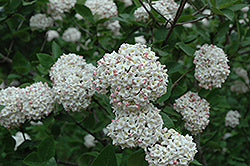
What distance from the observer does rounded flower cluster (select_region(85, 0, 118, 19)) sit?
2926 mm

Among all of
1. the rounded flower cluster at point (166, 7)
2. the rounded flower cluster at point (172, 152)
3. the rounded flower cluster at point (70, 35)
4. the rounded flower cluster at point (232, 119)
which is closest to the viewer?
the rounded flower cluster at point (172, 152)

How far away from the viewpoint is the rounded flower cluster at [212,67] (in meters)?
2.23

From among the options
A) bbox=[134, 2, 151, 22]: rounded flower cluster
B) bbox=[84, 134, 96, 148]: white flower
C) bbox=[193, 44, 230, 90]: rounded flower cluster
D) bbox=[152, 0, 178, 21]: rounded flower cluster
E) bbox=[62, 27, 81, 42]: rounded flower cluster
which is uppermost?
bbox=[152, 0, 178, 21]: rounded flower cluster

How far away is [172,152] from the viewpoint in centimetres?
169

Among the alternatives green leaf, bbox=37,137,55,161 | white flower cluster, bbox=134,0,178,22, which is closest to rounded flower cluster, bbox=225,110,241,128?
white flower cluster, bbox=134,0,178,22

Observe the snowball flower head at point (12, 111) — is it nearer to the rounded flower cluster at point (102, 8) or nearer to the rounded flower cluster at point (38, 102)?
the rounded flower cluster at point (38, 102)

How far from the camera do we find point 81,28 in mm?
3195

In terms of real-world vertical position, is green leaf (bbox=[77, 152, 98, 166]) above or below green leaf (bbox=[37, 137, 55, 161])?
below

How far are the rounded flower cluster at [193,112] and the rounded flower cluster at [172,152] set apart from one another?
470 millimetres

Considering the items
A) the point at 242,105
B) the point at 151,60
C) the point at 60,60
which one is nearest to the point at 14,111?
the point at 60,60

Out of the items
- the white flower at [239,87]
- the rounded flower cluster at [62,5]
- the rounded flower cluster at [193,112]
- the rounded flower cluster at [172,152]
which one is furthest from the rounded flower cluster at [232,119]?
the rounded flower cluster at [62,5]

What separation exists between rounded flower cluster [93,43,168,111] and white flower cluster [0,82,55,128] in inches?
25.0

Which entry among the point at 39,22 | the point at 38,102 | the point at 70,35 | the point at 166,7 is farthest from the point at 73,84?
the point at 70,35

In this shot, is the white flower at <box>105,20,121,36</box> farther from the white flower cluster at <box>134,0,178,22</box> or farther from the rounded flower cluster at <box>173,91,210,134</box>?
the rounded flower cluster at <box>173,91,210,134</box>
